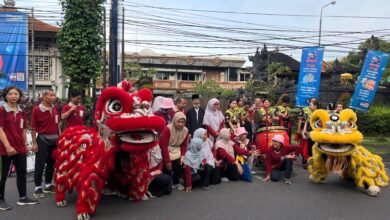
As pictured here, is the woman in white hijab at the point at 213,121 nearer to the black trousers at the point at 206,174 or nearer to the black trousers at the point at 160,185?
the black trousers at the point at 206,174

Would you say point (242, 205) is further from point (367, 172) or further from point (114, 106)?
point (114, 106)

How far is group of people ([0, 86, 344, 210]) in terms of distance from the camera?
17.5 ft

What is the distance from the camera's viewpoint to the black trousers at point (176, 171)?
6500mm

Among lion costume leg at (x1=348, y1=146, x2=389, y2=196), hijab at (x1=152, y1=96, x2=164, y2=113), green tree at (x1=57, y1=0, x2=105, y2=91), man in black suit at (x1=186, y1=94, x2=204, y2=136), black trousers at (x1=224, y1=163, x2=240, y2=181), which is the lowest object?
black trousers at (x1=224, y1=163, x2=240, y2=181)

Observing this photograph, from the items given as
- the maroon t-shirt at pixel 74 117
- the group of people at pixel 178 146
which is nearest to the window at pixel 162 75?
the group of people at pixel 178 146

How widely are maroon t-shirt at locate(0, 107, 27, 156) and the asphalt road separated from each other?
0.86 meters

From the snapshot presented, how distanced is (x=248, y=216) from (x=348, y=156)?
2.35 metres

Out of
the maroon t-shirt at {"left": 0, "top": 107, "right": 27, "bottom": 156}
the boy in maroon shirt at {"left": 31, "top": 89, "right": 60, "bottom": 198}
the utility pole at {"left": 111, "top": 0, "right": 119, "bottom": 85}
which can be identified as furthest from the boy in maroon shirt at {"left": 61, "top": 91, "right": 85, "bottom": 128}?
the utility pole at {"left": 111, "top": 0, "right": 119, "bottom": 85}

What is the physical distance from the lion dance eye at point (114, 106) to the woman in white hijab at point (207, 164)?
83.2 inches

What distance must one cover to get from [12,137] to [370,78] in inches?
541

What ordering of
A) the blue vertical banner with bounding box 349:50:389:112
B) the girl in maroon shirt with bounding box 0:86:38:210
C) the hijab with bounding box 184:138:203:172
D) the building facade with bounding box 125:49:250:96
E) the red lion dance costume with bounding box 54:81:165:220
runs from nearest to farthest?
the red lion dance costume with bounding box 54:81:165:220, the girl in maroon shirt with bounding box 0:86:38:210, the hijab with bounding box 184:138:203:172, the blue vertical banner with bounding box 349:50:389:112, the building facade with bounding box 125:49:250:96

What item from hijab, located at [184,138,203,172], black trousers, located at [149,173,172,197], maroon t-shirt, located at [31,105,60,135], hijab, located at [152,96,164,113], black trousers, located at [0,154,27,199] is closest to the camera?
black trousers, located at [0,154,27,199]

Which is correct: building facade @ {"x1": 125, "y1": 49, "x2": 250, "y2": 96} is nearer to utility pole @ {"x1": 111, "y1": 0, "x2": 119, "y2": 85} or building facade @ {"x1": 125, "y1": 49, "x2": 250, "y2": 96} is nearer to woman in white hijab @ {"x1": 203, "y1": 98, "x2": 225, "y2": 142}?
utility pole @ {"x1": 111, "y1": 0, "x2": 119, "y2": 85}

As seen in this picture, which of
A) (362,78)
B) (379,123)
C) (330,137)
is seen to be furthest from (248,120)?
(379,123)
